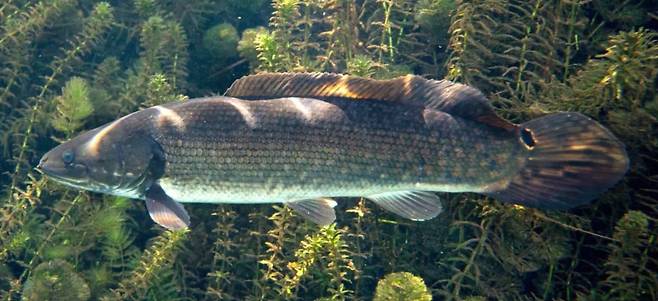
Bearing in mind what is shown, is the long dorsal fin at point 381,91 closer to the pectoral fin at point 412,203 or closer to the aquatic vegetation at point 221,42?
the pectoral fin at point 412,203

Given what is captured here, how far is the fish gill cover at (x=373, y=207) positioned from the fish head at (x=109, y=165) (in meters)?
0.58

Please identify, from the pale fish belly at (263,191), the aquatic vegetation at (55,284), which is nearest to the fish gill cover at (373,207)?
the aquatic vegetation at (55,284)

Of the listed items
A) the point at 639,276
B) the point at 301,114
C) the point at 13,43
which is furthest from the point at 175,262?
the point at 639,276

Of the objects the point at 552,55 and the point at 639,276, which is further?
the point at 552,55

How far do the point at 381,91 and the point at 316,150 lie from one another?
0.67 meters

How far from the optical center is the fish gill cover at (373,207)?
382cm

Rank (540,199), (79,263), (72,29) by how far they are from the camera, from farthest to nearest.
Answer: (72,29) < (79,263) < (540,199)

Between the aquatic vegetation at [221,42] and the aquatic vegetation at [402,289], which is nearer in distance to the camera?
the aquatic vegetation at [402,289]

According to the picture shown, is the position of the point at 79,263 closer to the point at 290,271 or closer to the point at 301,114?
the point at 290,271

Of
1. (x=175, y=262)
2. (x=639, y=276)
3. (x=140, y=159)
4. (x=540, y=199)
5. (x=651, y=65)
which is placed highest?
(x=651, y=65)

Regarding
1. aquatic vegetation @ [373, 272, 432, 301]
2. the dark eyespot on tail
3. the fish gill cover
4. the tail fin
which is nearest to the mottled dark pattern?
the dark eyespot on tail

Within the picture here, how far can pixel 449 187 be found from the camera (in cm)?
360

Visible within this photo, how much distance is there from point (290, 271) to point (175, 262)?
114cm

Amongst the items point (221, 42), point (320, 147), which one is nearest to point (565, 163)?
point (320, 147)
